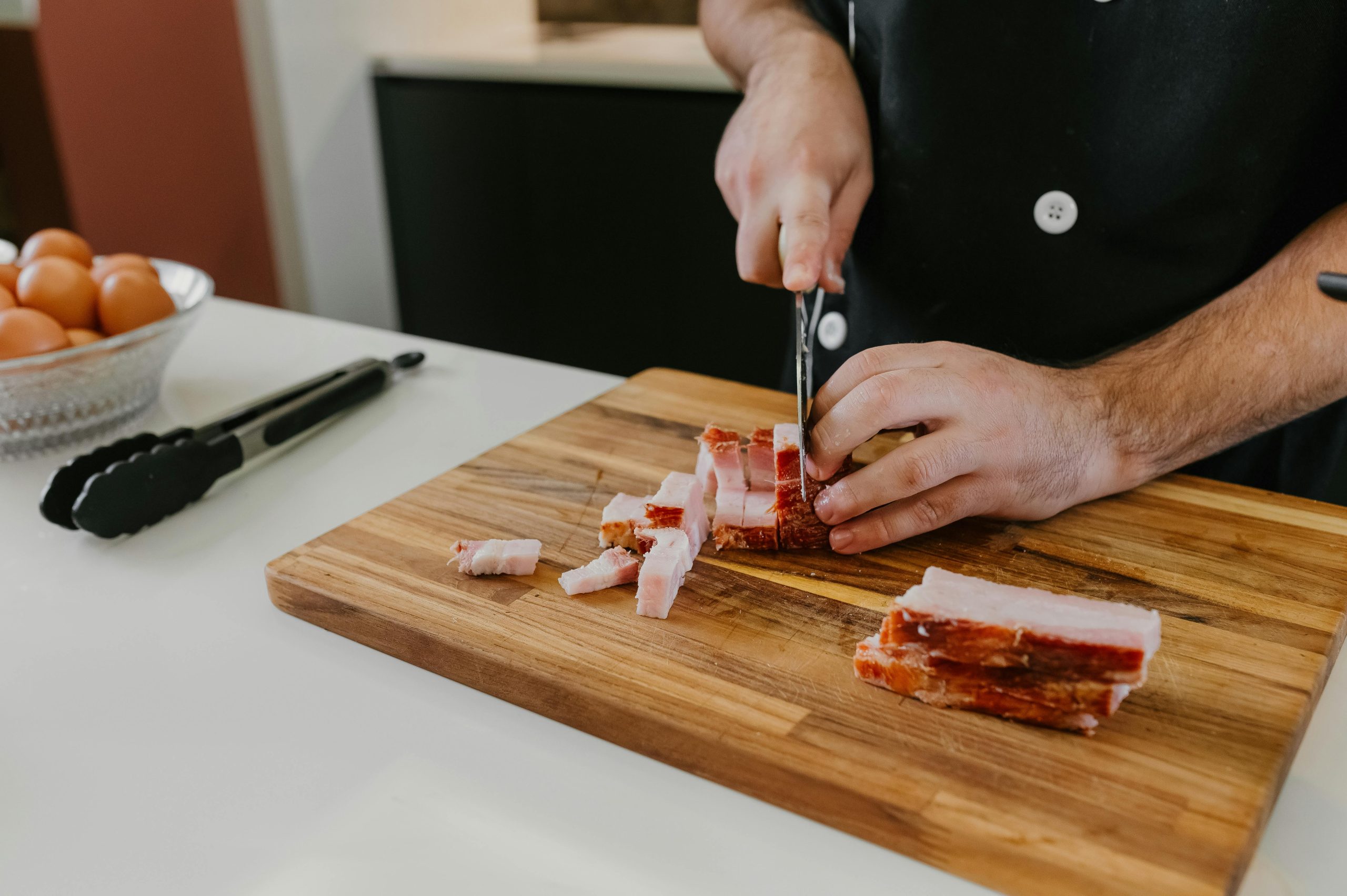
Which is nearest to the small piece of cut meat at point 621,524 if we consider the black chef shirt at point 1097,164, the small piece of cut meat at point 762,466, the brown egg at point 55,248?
the small piece of cut meat at point 762,466

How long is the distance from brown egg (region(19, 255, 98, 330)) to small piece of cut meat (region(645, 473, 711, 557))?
2.94ft

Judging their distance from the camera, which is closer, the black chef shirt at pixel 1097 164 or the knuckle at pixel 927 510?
the knuckle at pixel 927 510

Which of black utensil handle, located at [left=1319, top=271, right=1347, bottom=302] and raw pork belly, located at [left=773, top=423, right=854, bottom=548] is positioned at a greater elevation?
black utensil handle, located at [left=1319, top=271, right=1347, bottom=302]

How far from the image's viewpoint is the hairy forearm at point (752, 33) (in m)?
1.66

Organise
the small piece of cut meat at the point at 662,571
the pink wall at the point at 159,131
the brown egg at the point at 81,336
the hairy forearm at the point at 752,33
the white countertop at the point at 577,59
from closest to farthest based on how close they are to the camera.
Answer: the small piece of cut meat at the point at 662,571 → the brown egg at the point at 81,336 → the hairy forearm at the point at 752,33 → the white countertop at the point at 577,59 → the pink wall at the point at 159,131

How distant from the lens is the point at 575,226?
332 centimetres

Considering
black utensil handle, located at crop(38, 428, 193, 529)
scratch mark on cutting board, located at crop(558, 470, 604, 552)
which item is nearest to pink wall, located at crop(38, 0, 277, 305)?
black utensil handle, located at crop(38, 428, 193, 529)

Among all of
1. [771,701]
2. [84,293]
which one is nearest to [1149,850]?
[771,701]

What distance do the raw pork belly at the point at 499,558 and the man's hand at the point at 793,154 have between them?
16.1 inches

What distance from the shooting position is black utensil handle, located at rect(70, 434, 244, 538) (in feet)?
3.69

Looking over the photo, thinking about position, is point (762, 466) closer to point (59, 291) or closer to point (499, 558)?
point (499, 558)

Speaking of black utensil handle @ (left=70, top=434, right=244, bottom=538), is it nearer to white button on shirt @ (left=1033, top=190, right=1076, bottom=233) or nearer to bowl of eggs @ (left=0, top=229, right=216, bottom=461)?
bowl of eggs @ (left=0, top=229, right=216, bottom=461)

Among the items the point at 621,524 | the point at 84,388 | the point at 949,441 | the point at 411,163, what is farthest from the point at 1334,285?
the point at 411,163

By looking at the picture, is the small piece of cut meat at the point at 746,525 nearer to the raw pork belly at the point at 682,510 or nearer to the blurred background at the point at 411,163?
the raw pork belly at the point at 682,510
